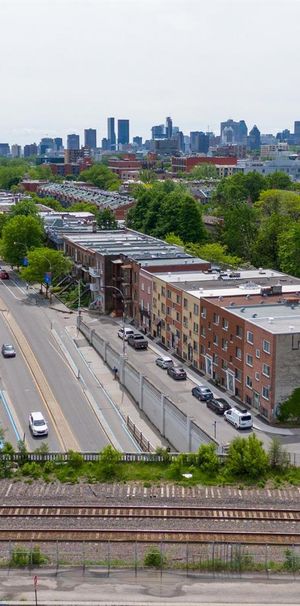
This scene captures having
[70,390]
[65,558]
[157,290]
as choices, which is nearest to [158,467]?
[65,558]

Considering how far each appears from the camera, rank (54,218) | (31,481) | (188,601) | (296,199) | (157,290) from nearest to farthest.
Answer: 1. (188,601)
2. (31,481)
3. (157,290)
4. (296,199)
5. (54,218)

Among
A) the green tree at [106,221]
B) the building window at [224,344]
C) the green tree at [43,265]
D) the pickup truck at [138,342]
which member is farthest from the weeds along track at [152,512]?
the green tree at [106,221]

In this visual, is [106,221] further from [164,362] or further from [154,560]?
[154,560]

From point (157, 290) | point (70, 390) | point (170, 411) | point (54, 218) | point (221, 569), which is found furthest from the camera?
point (54, 218)

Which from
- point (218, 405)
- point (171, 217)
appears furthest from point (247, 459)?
point (171, 217)

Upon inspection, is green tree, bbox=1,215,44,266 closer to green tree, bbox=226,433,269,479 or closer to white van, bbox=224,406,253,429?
white van, bbox=224,406,253,429

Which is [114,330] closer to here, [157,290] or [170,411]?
[157,290]

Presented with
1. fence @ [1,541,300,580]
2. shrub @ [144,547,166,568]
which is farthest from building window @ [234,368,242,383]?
shrub @ [144,547,166,568]

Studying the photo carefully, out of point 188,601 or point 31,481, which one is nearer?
point 188,601
